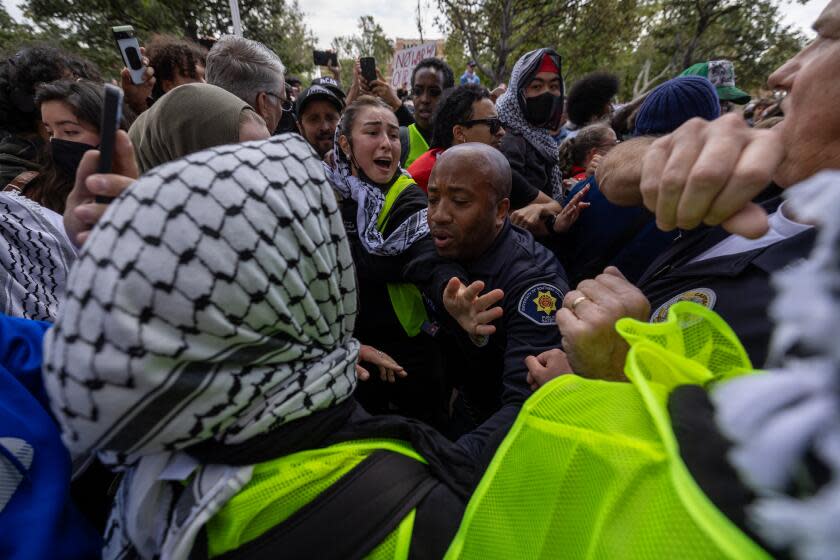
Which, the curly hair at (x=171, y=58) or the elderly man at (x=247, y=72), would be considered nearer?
the elderly man at (x=247, y=72)

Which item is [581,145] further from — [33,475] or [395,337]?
[33,475]

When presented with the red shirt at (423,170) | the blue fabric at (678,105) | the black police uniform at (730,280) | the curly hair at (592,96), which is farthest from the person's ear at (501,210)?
the curly hair at (592,96)

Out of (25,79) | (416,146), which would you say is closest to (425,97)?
(416,146)

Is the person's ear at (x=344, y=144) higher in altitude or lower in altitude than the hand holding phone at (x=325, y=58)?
lower

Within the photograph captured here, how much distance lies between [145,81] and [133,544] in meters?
3.37

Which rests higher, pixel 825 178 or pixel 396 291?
pixel 825 178

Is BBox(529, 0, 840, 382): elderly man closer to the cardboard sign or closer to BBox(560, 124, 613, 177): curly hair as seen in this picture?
BBox(560, 124, 613, 177): curly hair

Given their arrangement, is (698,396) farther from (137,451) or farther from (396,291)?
(396,291)

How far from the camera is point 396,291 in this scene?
2.35 meters

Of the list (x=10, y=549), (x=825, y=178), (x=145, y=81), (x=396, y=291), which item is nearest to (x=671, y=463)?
(x=825, y=178)

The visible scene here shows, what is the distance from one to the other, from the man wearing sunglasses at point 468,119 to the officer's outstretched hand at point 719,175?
265cm

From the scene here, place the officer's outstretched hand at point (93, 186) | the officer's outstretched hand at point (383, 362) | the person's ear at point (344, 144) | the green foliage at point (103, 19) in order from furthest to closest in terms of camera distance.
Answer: the green foliage at point (103, 19)
the person's ear at point (344, 144)
the officer's outstretched hand at point (383, 362)
the officer's outstretched hand at point (93, 186)

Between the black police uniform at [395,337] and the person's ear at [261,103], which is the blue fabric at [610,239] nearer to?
the black police uniform at [395,337]

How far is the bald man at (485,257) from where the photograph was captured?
1.72 meters
